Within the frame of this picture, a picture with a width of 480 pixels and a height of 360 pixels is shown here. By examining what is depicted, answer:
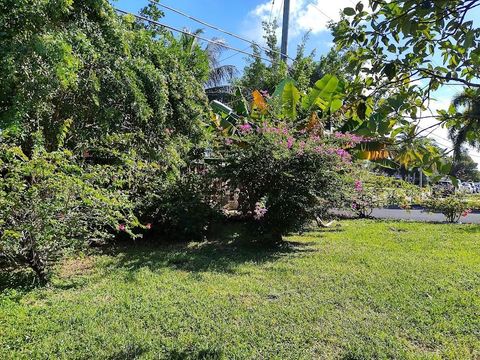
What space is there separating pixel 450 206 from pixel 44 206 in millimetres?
A: 13080

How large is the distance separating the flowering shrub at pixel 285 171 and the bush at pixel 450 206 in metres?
7.06

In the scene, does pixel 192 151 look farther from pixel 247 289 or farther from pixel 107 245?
pixel 247 289

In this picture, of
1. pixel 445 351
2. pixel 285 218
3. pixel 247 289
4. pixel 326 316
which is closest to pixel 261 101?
pixel 285 218

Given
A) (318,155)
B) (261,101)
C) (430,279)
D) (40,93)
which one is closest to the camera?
(40,93)

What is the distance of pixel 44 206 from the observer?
5.04 metres

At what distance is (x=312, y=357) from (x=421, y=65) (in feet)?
8.65

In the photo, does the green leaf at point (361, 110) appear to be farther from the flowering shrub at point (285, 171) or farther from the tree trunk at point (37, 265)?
the flowering shrub at point (285, 171)

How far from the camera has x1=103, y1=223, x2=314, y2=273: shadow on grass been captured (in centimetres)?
702

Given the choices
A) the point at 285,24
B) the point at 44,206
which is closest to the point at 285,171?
the point at 44,206

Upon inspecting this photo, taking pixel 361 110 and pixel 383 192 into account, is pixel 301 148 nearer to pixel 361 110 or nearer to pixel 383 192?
pixel 383 192

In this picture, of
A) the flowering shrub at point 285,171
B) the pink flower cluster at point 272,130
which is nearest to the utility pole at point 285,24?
the flowering shrub at point 285,171

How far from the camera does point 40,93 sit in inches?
200

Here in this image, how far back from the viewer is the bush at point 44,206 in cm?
482

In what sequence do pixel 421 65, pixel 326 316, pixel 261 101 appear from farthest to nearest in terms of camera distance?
pixel 261 101 → pixel 326 316 → pixel 421 65
